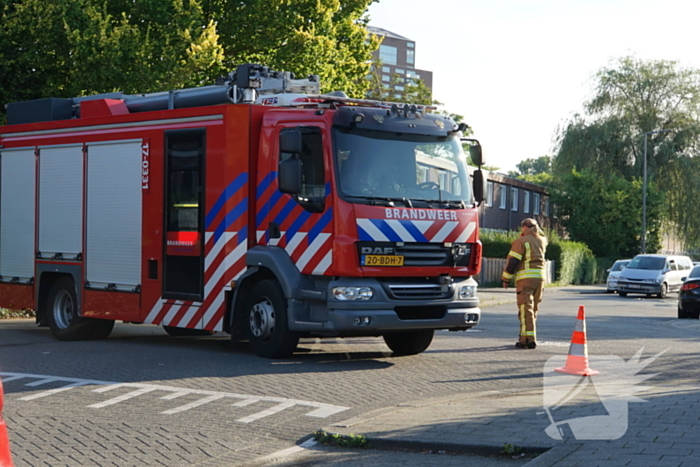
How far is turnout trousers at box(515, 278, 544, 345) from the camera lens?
13.9m

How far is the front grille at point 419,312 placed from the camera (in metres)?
11.6

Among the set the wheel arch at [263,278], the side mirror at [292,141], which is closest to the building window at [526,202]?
the wheel arch at [263,278]

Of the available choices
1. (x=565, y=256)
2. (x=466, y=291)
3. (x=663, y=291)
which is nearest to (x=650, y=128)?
(x=565, y=256)

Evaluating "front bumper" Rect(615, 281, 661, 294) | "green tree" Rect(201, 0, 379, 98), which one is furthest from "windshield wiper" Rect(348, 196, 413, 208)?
"front bumper" Rect(615, 281, 661, 294)

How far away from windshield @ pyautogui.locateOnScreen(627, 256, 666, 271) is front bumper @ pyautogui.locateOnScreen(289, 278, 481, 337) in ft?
93.0

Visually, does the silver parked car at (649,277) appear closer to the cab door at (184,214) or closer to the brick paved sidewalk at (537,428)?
the cab door at (184,214)

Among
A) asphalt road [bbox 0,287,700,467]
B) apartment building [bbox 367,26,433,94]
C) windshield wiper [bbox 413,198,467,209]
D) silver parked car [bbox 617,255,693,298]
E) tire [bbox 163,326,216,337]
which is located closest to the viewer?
asphalt road [bbox 0,287,700,467]

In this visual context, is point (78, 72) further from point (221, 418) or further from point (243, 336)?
point (221, 418)

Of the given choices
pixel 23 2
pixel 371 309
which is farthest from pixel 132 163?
pixel 23 2

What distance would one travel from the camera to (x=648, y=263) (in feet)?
127

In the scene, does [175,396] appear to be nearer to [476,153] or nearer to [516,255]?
[476,153]

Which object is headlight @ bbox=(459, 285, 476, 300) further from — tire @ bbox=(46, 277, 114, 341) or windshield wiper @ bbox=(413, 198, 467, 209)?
tire @ bbox=(46, 277, 114, 341)

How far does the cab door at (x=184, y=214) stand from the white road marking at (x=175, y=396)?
2667 millimetres

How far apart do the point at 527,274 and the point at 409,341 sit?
7.09 feet
